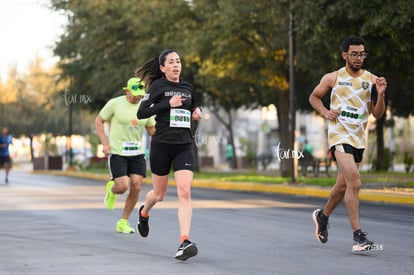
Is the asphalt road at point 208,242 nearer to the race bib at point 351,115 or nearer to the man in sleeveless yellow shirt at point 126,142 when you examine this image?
the man in sleeveless yellow shirt at point 126,142

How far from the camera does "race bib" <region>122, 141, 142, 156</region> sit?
1221cm

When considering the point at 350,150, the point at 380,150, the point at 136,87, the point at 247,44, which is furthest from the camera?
the point at 380,150

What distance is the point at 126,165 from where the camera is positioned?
12281 millimetres

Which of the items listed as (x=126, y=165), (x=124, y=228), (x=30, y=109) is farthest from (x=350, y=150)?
(x=30, y=109)

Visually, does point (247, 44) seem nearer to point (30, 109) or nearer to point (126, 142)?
point (126, 142)

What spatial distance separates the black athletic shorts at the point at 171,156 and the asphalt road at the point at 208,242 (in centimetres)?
86

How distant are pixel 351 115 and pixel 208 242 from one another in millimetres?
2303

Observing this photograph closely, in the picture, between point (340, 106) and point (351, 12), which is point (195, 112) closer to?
point (340, 106)

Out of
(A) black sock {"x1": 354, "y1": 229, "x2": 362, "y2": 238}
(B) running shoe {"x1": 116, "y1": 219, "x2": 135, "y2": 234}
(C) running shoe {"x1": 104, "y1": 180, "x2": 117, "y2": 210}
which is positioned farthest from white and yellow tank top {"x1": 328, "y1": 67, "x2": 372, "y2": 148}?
(C) running shoe {"x1": 104, "y1": 180, "x2": 117, "y2": 210}

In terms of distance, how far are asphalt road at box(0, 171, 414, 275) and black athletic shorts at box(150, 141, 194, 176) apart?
0.86 metres

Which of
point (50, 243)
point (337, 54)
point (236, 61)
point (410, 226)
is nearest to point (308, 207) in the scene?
point (410, 226)

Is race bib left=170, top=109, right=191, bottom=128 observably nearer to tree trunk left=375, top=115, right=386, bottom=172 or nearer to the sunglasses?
the sunglasses

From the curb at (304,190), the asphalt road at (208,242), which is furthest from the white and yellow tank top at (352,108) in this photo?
the curb at (304,190)

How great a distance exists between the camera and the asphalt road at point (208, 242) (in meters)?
8.84
